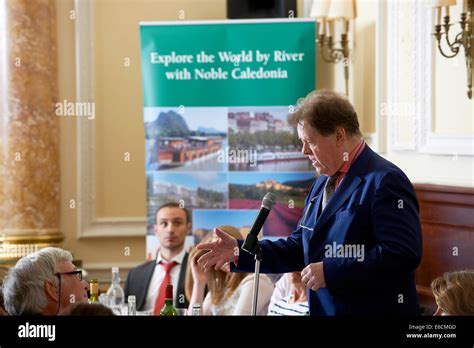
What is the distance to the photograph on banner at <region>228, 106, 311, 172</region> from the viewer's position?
5734 millimetres

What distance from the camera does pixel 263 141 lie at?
5766mm

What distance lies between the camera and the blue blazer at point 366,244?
7.80ft

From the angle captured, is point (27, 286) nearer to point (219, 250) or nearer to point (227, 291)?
point (219, 250)

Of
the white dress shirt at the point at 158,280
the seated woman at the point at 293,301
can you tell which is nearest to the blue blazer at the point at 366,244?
the seated woman at the point at 293,301

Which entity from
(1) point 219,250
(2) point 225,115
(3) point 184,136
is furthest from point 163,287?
(1) point 219,250

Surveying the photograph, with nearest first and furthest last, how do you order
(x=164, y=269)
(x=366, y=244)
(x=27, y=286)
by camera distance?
(x=27, y=286), (x=366, y=244), (x=164, y=269)

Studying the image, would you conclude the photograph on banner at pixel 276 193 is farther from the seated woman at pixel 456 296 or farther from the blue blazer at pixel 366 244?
the seated woman at pixel 456 296

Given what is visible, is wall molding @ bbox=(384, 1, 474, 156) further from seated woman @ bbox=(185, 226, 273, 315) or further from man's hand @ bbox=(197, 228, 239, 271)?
man's hand @ bbox=(197, 228, 239, 271)

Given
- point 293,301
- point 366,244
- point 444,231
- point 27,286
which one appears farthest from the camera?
point 444,231

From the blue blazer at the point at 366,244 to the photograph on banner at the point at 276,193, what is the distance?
298 cm

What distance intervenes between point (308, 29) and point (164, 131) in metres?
1.16

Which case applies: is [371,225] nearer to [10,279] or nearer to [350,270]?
[350,270]

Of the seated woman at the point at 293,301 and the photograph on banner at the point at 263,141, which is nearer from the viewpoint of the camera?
the seated woman at the point at 293,301

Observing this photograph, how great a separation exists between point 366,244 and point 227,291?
5.68 ft
